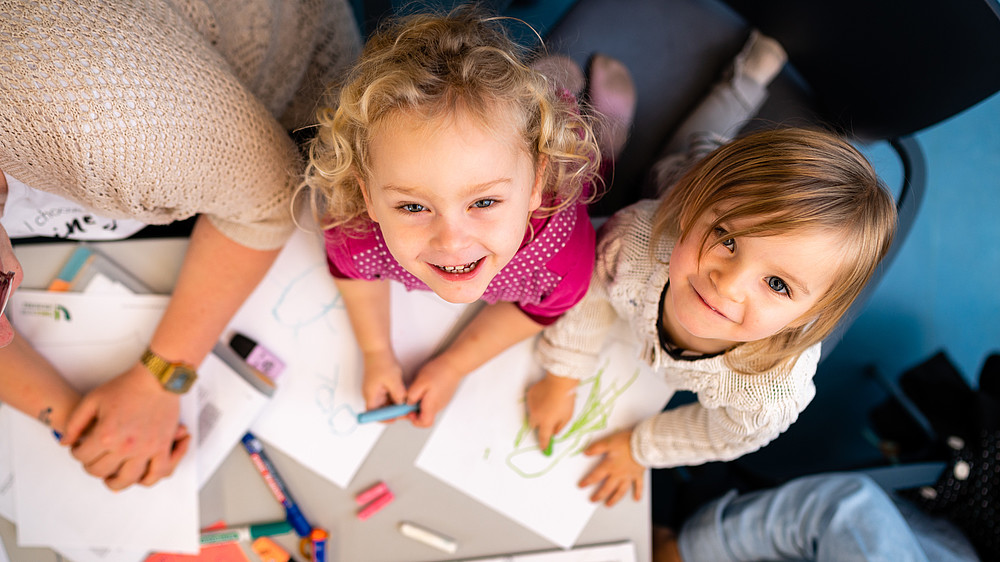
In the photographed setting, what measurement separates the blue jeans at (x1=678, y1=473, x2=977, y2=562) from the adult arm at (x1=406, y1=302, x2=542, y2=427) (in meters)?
0.52

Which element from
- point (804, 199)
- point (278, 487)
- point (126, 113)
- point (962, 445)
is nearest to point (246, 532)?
point (278, 487)

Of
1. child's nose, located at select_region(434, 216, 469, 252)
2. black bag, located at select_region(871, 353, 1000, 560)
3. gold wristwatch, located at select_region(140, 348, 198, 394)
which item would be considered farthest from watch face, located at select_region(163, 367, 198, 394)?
black bag, located at select_region(871, 353, 1000, 560)

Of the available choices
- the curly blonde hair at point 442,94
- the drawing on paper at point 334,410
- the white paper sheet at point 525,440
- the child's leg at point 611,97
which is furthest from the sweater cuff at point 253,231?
the child's leg at point 611,97

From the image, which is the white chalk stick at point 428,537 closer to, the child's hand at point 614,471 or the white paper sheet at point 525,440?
the white paper sheet at point 525,440

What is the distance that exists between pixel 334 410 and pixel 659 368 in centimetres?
46

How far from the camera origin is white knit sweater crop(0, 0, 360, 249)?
49 centimetres

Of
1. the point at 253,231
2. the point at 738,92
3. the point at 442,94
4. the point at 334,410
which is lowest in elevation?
the point at 334,410

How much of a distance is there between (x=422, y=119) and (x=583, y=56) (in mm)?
508

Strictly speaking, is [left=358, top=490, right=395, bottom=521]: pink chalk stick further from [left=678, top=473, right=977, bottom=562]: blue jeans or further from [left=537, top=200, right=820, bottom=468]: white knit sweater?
[left=678, top=473, right=977, bottom=562]: blue jeans

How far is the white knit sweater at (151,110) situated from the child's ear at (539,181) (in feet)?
1.04

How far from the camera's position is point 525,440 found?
0.78 metres

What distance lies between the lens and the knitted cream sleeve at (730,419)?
2.30ft

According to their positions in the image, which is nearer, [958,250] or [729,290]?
[729,290]

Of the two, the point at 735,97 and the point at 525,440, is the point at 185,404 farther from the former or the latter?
the point at 735,97
